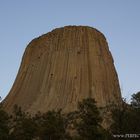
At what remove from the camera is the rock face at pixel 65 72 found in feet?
234

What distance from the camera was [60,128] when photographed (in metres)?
40.4

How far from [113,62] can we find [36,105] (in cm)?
2178

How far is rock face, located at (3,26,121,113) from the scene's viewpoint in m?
71.4

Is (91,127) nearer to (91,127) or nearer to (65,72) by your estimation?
(91,127)

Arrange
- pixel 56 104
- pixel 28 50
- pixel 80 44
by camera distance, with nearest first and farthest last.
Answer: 1. pixel 56 104
2. pixel 80 44
3. pixel 28 50

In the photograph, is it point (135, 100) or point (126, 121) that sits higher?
point (135, 100)

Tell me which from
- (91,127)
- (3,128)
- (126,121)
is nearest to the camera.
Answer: (126,121)

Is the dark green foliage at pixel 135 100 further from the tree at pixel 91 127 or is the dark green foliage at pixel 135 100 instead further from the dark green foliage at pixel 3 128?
the dark green foliage at pixel 3 128

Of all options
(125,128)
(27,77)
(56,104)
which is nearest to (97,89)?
(56,104)

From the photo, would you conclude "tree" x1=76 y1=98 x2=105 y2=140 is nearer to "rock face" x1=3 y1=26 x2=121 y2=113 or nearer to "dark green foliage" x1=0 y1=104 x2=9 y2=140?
"dark green foliage" x1=0 y1=104 x2=9 y2=140

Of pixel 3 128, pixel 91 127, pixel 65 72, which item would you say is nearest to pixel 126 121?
pixel 91 127

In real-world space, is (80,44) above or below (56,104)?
above

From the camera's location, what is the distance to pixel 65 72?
75.9 m

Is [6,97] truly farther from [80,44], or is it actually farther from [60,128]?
[60,128]
